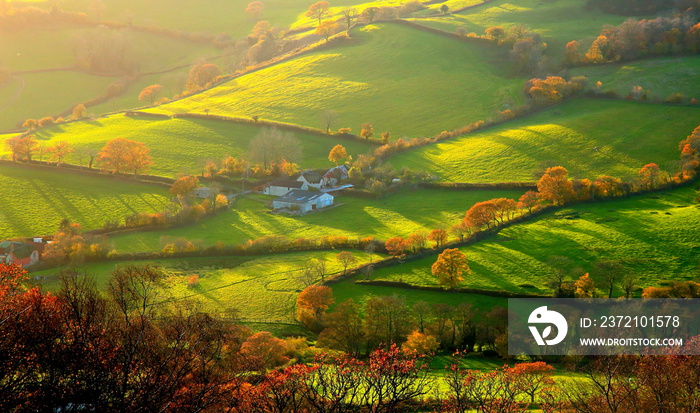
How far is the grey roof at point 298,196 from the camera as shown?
8925 centimetres

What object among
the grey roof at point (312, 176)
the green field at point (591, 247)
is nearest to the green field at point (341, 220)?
the grey roof at point (312, 176)

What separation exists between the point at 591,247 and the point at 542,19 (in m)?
117

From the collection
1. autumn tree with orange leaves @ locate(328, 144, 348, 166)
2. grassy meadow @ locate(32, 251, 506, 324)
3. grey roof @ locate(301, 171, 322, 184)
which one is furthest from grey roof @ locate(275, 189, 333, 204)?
grassy meadow @ locate(32, 251, 506, 324)

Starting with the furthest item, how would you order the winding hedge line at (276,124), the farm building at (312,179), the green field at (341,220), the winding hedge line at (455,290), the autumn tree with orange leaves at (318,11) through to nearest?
the autumn tree with orange leaves at (318,11) < the winding hedge line at (276,124) < the farm building at (312,179) < the green field at (341,220) < the winding hedge line at (455,290)

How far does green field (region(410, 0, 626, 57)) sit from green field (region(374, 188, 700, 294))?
80.4 m

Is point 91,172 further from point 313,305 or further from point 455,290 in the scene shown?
point 455,290

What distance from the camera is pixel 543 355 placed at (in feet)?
150

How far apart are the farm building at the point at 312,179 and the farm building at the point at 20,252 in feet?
139

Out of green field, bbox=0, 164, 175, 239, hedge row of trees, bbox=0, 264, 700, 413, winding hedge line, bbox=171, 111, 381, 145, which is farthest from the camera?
winding hedge line, bbox=171, 111, 381, 145

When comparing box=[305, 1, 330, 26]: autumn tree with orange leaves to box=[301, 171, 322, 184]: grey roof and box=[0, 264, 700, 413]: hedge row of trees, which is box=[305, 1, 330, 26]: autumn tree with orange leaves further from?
box=[0, 264, 700, 413]: hedge row of trees

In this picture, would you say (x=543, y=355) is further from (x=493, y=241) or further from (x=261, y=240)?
(x=261, y=240)

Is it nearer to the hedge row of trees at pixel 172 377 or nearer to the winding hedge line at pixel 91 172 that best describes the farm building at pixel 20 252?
the winding hedge line at pixel 91 172

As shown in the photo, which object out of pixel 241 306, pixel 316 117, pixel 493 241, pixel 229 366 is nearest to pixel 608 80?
pixel 316 117

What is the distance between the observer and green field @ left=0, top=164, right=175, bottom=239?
263 ft
